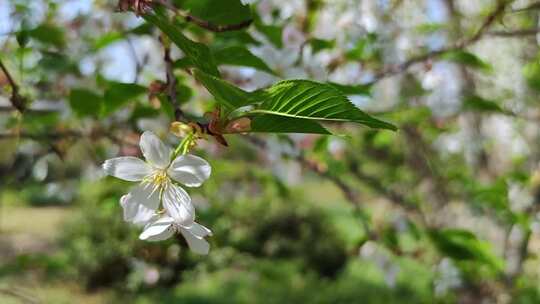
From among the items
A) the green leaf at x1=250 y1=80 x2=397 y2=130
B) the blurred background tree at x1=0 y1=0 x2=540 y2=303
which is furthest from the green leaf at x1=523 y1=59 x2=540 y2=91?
the green leaf at x1=250 y1=80 x2=397 y2=130

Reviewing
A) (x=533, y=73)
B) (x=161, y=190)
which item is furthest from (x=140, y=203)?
(x=533, y=73)

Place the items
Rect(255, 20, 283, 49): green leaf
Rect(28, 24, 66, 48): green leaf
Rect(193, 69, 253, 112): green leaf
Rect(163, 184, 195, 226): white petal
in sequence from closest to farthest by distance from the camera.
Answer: Rect(193, 69, 253, 112): green leaf, Rect(163, 184, 195, 226): white petal, Rect(255, 20, 283, 49): green leaf, Rect(28, 24, 66, 48): green leaf

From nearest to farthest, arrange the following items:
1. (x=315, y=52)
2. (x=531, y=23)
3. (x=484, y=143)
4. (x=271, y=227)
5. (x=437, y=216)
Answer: (x=315, y=52) < (x=531, y=23) < (x=437, y=216) < (x=484, y=143) < (x=271, y=227)

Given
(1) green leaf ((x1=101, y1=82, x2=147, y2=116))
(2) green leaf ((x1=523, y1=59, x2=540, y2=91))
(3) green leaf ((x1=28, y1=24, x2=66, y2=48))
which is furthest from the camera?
(2) green leaf ((x1=523, y1=59, x2=540, y2=91))

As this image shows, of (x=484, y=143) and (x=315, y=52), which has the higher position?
(x=484, y=143)

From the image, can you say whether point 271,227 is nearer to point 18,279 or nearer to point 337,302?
point 337,302

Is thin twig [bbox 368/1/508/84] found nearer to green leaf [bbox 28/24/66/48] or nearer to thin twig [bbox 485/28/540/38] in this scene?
thin twig [bbox 485/28/540/38]

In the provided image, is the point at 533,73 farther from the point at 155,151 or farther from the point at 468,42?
the point at 155,151

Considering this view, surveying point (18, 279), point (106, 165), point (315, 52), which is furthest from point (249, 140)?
point (18, 279)

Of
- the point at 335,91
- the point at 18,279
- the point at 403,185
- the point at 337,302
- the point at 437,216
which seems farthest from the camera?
the point at 18,279

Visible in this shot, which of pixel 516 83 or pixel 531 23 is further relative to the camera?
pixel 516 83
